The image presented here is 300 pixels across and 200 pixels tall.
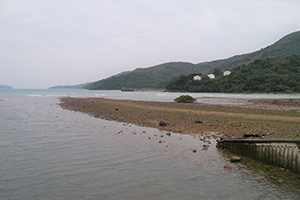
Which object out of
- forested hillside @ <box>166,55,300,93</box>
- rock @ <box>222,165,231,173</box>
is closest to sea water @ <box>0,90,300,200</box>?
rock @ <box>222,165,231,173</box>

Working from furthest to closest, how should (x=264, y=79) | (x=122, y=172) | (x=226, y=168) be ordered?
(x=264, y=79), (x=226, y=168), (x=122, y=172)

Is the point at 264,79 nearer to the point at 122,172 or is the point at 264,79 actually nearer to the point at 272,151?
the point at 272,151

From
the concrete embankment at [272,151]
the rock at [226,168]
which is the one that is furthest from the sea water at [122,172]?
the concrete embankment at [272,151]

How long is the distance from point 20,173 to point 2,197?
4.42 ft

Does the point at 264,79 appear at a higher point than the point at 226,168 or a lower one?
higher

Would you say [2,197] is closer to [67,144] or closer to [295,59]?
[67,144]

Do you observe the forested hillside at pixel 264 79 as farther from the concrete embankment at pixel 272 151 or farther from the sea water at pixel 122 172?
the sea water at pixel 122 172

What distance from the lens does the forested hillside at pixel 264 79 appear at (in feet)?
255

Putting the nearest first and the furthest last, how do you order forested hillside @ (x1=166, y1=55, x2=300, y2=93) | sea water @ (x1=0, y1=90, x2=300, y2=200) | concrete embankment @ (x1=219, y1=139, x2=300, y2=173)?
sea water @ (x1=0, y1=90, x2=300, y2=200), concrete embankment @ (x1=219, y1=139, x2=300, y2=173), forested hillside @ (x1=166, y1=55, x2=300, y2=93)

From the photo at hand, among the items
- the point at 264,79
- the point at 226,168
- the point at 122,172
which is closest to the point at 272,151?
the point at 226,168

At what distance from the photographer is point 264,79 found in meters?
85.2

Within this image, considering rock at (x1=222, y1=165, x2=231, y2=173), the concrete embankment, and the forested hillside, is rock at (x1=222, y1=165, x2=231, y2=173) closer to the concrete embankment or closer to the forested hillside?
the concrete embankment

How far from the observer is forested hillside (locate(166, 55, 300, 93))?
255 ft

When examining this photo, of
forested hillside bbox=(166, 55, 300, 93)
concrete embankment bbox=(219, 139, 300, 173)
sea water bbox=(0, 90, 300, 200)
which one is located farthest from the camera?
forested hillside bbox=(166, 55, 300, 93)
